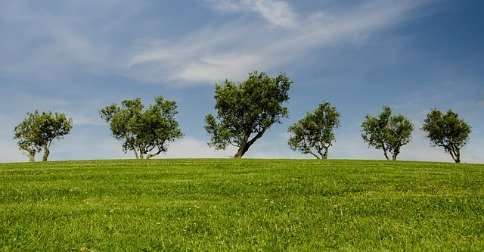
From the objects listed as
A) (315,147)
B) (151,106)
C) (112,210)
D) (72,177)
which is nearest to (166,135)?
(151,106)

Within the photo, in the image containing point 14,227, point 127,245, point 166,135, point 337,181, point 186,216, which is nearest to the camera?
point 127,245

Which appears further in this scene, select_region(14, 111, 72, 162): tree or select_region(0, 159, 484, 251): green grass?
select_region(14, 111, 72, 162): tree

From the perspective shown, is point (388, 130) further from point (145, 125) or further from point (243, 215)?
point (243, 215)

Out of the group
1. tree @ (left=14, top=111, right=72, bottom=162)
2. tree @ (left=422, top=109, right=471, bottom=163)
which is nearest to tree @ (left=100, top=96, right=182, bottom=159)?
tree @ (left=14, top=111, right=72, bottom=162)

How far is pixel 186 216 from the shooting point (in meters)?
16.5

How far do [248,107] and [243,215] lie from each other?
6719 cm

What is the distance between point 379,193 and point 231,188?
7046 millimetres

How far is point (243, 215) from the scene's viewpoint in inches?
647

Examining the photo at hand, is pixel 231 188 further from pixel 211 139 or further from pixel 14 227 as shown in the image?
pixel 211 139

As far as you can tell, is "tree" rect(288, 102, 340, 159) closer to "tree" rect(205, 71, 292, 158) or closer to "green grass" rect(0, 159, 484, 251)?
"tree" rect(205, 71, 292, 158)

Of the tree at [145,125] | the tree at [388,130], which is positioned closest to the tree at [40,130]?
the tree at [145,125]

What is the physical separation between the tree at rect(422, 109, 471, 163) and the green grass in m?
80.7

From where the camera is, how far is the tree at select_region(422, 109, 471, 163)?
333 ft

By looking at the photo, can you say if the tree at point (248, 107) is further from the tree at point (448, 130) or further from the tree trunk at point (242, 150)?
the tree at point (448, 130)
